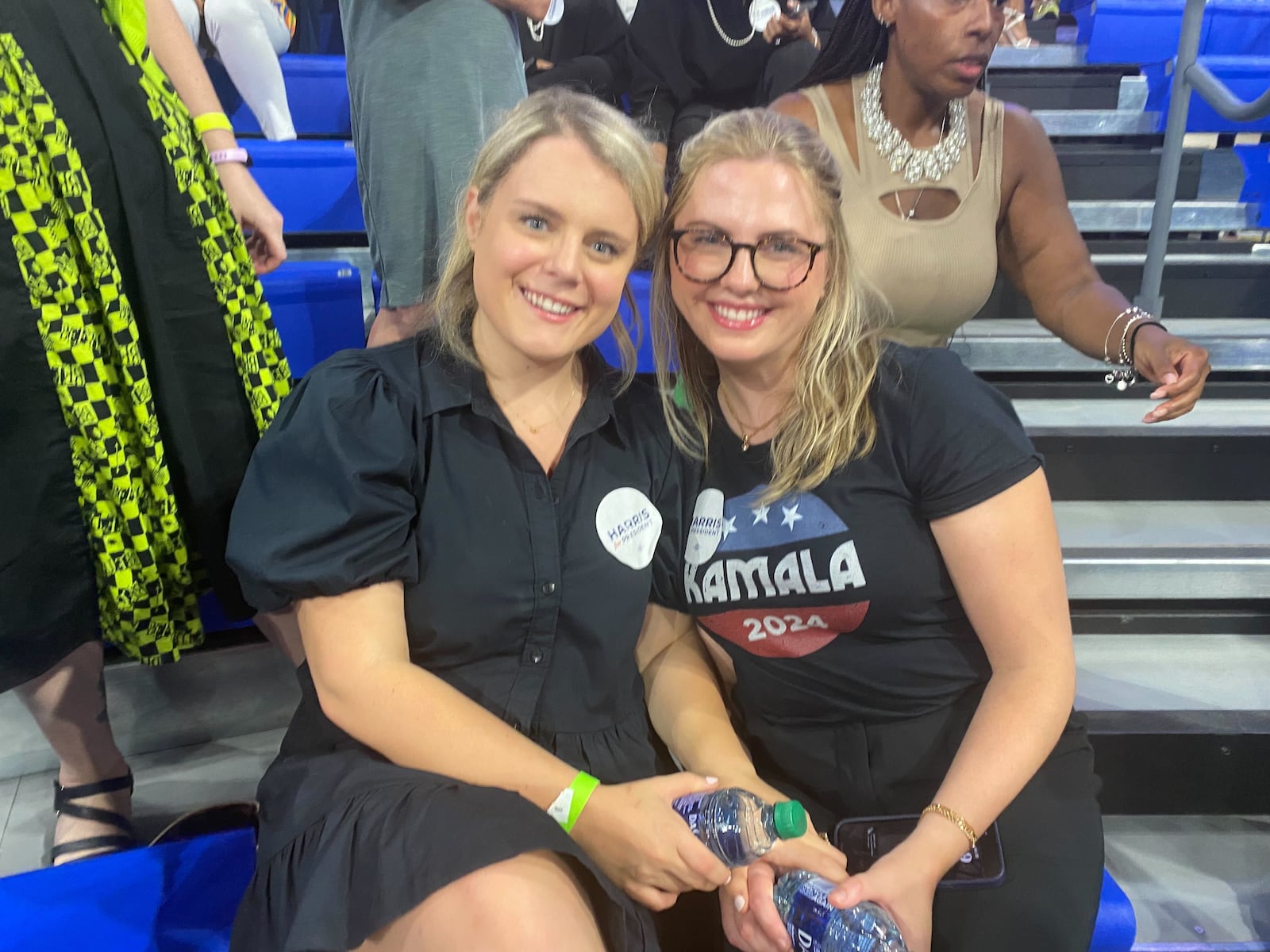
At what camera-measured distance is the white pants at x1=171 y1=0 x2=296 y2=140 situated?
2.59 m

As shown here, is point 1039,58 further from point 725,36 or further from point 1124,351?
point 1124,351

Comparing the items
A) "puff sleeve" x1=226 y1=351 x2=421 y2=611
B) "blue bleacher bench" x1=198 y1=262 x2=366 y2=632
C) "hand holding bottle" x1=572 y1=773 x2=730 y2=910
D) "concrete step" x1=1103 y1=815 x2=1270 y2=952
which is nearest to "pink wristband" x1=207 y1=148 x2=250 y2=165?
"blue bleacher bench" x1=198 y1=262 x2=366 y2=632

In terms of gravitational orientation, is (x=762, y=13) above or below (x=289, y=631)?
above

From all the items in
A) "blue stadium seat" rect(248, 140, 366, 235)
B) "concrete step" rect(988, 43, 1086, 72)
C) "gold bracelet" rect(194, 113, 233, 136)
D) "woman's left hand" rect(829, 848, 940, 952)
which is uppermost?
"concrete step" rect(988, 43, 1086, 72)

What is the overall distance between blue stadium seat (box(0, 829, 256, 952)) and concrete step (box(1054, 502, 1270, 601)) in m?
1.68

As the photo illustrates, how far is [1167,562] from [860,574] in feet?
3.92

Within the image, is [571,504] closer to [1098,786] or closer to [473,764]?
[473,764]

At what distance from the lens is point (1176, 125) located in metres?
2.22

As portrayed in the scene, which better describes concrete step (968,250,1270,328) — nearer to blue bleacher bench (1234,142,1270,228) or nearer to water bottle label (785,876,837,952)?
blue bleacher bench (1234,142,1270,228)

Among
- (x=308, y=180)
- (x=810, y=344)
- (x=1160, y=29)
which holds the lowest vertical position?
(x=810, y=344)

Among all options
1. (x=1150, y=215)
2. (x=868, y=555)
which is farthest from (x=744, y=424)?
(x=1150, y=215)

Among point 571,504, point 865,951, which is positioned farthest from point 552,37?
point 865,951

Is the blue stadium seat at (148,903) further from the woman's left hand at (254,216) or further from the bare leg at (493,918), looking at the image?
the woman's left hand at (254,216)

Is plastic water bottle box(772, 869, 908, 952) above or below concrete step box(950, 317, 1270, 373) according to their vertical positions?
below
